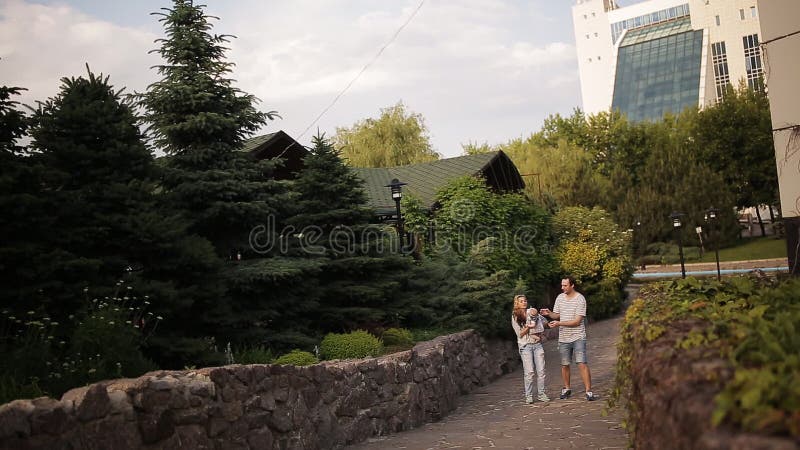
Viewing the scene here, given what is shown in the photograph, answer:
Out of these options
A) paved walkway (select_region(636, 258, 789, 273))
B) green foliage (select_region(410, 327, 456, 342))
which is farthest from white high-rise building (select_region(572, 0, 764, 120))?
green foliage (select_region(410, 327, 456, 342))

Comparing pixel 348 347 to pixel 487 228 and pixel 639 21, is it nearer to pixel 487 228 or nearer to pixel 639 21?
pixel 487 228

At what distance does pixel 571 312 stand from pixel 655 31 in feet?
399

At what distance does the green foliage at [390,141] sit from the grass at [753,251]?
64.5ft

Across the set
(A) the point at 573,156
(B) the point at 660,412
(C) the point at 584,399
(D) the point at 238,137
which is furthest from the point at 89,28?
(A) the point at 573,156

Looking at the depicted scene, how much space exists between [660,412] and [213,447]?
14.3ft

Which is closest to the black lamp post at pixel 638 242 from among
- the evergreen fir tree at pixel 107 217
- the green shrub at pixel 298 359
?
the green shrub at pixel 298 359

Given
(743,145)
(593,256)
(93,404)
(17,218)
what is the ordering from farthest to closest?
(743,145)
(593,256)
(17,218)
(93,404)

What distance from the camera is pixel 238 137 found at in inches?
495

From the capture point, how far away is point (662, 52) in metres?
113

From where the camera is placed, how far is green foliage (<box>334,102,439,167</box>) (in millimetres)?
44125

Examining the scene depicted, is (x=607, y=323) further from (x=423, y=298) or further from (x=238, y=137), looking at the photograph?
(x=238, y=137)

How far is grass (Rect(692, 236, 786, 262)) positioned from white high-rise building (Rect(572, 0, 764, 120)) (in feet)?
150

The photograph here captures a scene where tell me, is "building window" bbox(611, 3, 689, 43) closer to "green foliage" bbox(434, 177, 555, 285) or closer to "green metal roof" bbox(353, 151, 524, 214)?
"green metal roof" bbox(353, 151, 524, 214)

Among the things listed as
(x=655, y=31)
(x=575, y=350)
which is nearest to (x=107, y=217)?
(x=575, y=350)
